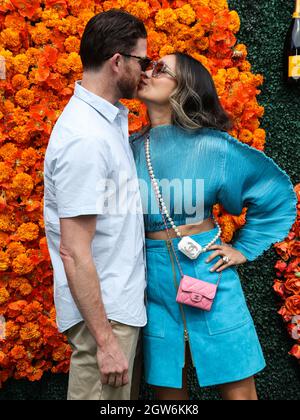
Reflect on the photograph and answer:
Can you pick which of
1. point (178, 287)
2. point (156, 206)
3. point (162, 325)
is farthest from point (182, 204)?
point (162, 325)

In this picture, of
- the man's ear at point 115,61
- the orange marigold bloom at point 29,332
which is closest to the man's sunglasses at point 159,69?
the man's ear at point 115,61

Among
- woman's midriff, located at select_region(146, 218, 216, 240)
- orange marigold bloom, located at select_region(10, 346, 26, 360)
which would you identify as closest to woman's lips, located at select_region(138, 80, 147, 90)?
woman's midriff, located at select_region(146, 218, 216, 240)

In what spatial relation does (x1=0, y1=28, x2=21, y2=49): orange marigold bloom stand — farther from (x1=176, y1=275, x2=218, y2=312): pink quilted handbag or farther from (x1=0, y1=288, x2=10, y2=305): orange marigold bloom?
(x1=176, y1=275, x2=218, y2=312): pink quilted handbag

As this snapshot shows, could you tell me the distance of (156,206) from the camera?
2141mm

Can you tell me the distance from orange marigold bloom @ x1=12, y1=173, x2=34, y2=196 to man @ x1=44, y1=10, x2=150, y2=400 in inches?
31.5

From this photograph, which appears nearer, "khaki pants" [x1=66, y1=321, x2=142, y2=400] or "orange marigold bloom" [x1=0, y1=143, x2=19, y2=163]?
"khaki pants" [x1=66, y1=321, x2=142, y2=400]

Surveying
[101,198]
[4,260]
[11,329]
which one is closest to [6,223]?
[4,260]

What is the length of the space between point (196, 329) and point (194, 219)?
0.45 meters

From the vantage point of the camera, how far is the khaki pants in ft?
6.26

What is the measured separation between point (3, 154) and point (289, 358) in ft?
7.11

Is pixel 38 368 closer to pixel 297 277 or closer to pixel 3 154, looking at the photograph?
pixel 3 154

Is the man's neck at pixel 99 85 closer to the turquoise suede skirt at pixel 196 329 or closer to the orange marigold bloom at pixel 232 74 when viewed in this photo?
the turquoise suede skirt at pixel 196 329

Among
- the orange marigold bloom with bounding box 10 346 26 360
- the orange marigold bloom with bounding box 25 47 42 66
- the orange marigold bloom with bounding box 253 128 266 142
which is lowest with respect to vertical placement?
→ the orange marigold bloom with bounding box 10 346 26 360

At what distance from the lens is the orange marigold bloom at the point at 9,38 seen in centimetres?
274
